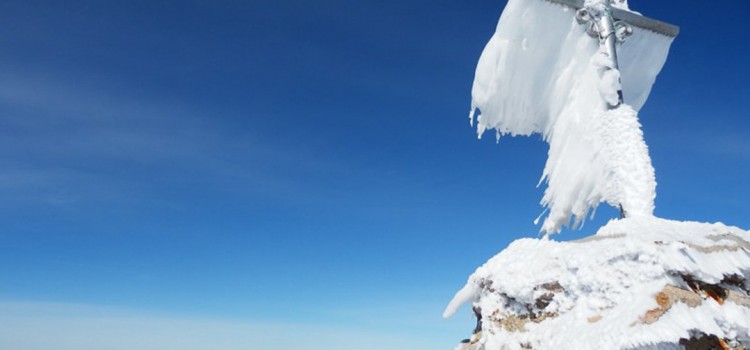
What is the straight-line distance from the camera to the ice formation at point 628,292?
5020 mm

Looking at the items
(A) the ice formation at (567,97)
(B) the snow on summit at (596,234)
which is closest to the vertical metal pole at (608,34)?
(B) the snow on summit at (596,234)

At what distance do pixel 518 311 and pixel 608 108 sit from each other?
17.3ft

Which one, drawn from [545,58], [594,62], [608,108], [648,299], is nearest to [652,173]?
[608,108]

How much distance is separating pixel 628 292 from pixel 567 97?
20.8 feet

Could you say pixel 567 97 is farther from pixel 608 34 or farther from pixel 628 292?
pixel 628 292

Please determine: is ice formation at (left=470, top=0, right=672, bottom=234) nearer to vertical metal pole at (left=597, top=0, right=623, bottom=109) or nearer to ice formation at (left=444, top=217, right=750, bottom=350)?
vertical metal pole at (left=597, top=0, right=623, bottom=109)

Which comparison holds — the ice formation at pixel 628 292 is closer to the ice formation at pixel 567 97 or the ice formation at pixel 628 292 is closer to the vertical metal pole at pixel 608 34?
the ice formation at pixel 567 97

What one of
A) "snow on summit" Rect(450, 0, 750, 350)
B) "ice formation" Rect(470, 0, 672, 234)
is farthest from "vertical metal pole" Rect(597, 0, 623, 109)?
"ice formation" Rect(470, 0, 672, 234)

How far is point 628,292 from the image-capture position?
214 inches

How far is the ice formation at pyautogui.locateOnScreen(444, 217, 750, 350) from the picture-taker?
5.02 m

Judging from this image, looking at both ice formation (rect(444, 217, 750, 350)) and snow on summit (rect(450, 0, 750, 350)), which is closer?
ice formation (rect(444, 217, 750, 350))

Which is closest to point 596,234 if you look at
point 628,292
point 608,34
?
point 628,292

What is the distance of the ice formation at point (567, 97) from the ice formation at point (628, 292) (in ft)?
9.86

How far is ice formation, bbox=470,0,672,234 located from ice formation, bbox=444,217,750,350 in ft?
9.86
